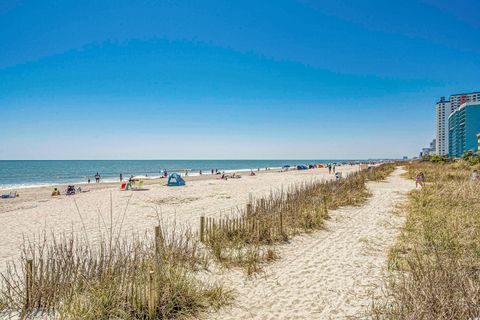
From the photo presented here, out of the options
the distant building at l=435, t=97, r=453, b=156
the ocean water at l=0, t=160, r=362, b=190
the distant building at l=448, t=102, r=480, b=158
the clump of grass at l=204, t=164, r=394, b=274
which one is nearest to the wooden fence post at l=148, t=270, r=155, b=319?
the clump of grass at l=204, t=164, r=394, b=274

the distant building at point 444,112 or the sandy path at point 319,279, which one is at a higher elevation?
the distant building at point 444,112

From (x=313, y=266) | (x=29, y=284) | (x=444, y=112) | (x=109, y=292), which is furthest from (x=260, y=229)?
(x=444, y=112)

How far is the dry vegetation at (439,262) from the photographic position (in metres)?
2.78

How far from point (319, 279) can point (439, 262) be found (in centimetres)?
205

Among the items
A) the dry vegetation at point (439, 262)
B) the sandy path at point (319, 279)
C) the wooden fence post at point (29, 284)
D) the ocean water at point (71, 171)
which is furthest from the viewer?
the ocean water at point (71, 171)

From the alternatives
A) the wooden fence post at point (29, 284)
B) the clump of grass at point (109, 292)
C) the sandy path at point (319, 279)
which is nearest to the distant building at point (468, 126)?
the sandy path at point (319, 279)

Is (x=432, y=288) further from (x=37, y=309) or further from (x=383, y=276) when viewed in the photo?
(x=37, y=309)

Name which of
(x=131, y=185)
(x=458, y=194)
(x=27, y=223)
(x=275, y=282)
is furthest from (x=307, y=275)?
(x=131, y=185)

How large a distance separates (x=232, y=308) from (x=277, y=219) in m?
3.72

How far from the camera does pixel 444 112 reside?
11425 centimetres

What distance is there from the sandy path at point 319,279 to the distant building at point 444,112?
127 metres

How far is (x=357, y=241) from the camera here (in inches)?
273

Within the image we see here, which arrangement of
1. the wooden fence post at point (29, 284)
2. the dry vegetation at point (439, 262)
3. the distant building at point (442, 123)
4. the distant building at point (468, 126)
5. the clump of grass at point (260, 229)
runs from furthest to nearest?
the distant building at point (442, 123), the distant building at point (468, 126), the clump of grass at point (260, 229), the wooden fence post at point (29, 284), the dry vegetation at point (439, 262)

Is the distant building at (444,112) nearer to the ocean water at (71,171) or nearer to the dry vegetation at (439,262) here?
the ocean water at (71,171)
